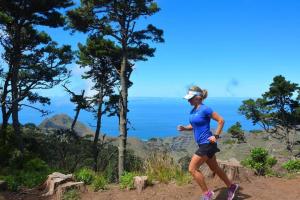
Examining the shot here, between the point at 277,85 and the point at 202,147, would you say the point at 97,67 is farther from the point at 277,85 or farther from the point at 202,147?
the point at 202,147

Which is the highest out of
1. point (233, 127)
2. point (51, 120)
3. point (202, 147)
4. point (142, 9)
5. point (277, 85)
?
point (51, 120)

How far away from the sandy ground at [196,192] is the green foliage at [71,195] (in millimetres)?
110

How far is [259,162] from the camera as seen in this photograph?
31.9ft

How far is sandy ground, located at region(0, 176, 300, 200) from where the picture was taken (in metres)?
8.04

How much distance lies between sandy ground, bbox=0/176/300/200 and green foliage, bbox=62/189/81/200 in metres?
0.11

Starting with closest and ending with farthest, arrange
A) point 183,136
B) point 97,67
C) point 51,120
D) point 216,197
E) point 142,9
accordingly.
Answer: point 216,197, point 142,9, point 97,67, point 183,136, point 51,120

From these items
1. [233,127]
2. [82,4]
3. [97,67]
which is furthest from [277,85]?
[82,4]

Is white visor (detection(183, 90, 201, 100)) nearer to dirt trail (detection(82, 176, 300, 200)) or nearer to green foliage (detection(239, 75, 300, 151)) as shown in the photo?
dirt trail (detection(82, 176, 300, 200))

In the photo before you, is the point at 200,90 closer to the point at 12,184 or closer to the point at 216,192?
the point at 216,192

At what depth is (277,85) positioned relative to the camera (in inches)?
1303

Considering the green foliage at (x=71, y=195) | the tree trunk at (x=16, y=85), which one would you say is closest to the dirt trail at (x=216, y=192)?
the green foliage at (x=71, y=195)

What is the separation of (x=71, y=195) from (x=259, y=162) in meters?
4.16

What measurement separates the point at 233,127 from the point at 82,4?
17.5 meters

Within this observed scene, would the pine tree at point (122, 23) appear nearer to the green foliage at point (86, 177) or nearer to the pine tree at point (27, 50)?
the pine tree at point (27, 50)
